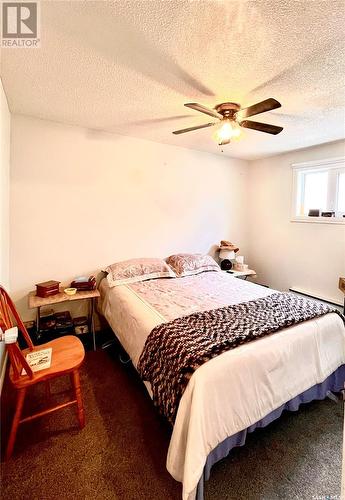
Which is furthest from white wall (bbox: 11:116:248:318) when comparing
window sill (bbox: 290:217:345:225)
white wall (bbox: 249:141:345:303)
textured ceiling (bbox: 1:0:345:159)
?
window sill (bbox: 290:217:345:225)

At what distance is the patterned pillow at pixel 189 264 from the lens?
307 cm

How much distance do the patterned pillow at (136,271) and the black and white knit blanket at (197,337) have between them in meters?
1.13

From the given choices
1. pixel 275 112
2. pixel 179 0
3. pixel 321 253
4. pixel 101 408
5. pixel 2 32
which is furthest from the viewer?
pixel 321 253

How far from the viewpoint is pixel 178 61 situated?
147 cm

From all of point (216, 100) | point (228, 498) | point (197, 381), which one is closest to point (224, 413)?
point (197, 381)

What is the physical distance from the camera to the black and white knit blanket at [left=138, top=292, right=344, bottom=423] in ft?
4.21

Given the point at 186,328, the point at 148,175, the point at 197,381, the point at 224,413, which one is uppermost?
the point at 148,175

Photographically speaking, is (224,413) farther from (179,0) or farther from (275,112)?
(275,112)

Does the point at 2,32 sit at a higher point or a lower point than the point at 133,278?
higher

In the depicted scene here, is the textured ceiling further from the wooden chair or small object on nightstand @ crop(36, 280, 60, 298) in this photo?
small object on nightstand @ crop(36, 280, 60, 298)

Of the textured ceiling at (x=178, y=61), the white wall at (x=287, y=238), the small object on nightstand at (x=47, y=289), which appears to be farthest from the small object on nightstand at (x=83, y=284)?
the white wall at (x=287, y=238)

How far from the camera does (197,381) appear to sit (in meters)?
1.17

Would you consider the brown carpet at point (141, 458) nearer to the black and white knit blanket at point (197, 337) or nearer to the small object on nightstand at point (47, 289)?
the black and white knit blanket at point (197, 337)

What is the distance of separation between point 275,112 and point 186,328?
206 cm
